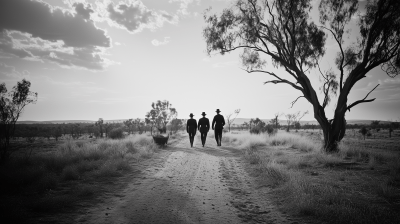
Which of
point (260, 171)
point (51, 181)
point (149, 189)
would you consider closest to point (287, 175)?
point (260, 171)

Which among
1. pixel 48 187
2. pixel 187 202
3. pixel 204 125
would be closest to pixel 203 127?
pixel 204 125

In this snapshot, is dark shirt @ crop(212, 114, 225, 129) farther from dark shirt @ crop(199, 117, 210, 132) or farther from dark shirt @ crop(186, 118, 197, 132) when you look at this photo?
dark shirt @ crop(186, 118, 197, 132)

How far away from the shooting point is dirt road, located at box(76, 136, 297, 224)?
314cm

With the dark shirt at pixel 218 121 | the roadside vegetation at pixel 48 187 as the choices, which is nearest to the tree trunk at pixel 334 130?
the dark shirt at pixel 218 121

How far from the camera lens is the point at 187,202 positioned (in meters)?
3.80

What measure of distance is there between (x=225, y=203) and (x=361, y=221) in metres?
2.25

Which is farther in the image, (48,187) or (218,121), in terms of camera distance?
(218,121)

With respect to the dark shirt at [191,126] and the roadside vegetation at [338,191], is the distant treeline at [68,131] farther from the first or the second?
the roadside vegetation at [338,191]

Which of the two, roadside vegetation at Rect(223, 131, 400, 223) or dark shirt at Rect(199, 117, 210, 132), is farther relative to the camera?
dark shirt at Rect(199, 117, 210, 132)

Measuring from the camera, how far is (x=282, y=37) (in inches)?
456

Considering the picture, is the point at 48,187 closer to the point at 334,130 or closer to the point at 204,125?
the point at 204,125

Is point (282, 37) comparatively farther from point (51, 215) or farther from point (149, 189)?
point (51, 215)

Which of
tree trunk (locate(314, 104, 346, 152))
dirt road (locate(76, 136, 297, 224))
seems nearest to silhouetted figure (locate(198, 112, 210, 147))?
dirt road (locate(76, 136, 297, 224))

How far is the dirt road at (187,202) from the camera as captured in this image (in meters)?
3.14
